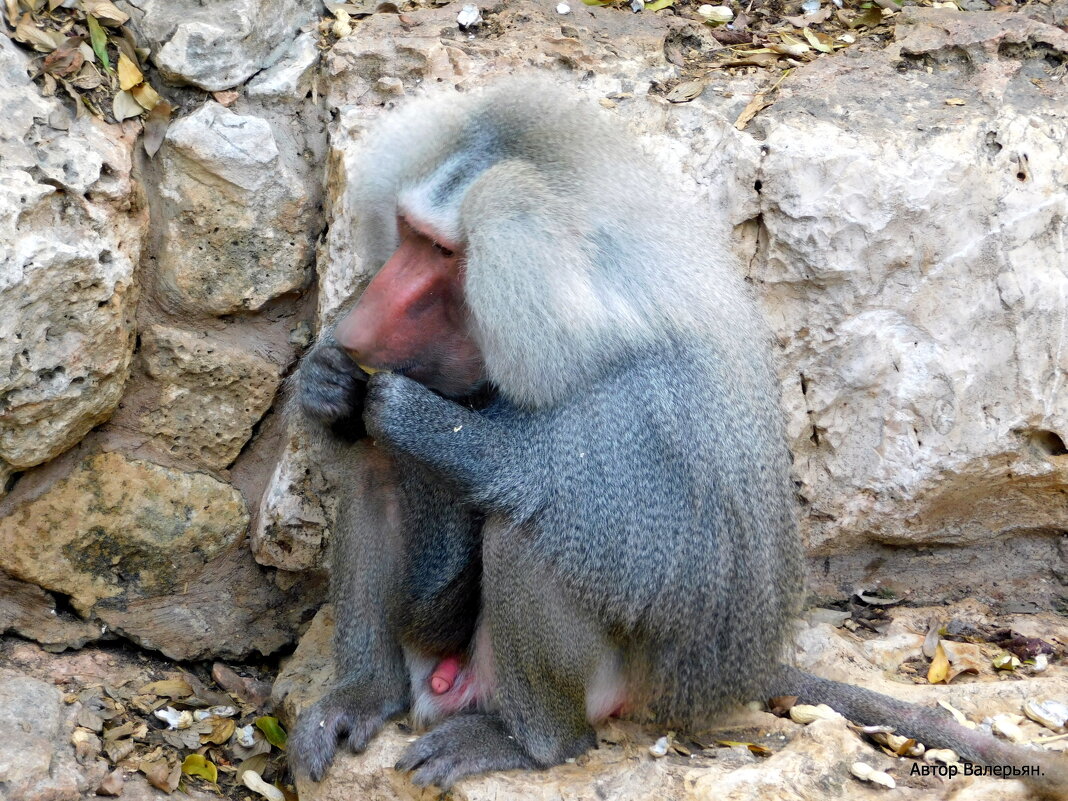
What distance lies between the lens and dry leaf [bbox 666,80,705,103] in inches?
171

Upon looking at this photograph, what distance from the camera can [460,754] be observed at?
334 centimetres

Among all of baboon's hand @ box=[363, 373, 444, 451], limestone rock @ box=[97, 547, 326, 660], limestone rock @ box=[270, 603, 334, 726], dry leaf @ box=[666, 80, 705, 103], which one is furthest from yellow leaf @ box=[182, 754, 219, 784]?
dry leaf @ box=[666, 80, 705, 103]

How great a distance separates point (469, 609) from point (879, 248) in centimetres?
187

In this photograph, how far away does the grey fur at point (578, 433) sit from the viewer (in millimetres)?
3080

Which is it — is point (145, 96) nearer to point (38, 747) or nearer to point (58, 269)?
point (58, 269)

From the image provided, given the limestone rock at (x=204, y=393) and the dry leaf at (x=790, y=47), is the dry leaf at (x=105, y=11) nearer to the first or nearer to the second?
the limestone rock at (x=204, y=393)

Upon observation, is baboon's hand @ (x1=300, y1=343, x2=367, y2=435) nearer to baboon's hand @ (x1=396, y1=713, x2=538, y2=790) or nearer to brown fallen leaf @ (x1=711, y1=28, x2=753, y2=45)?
baboon's hand @ (x1=396, y1=713, x2=538, y2=790)

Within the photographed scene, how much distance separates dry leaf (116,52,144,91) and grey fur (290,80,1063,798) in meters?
1.12

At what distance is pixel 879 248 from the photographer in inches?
162

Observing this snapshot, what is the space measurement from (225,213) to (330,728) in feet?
5.89

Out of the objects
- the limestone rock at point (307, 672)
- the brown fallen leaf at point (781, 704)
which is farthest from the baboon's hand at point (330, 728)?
the brown fallen leaf at point (781, 704)

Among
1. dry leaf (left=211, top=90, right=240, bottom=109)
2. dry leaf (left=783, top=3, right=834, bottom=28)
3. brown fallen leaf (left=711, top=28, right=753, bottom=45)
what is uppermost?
dry leaf (left=783, top=3, right=834, bottom=28)

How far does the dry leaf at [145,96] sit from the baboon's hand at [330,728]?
209cm

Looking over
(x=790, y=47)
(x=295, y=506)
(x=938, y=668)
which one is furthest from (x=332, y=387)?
(x=790, y=47)
